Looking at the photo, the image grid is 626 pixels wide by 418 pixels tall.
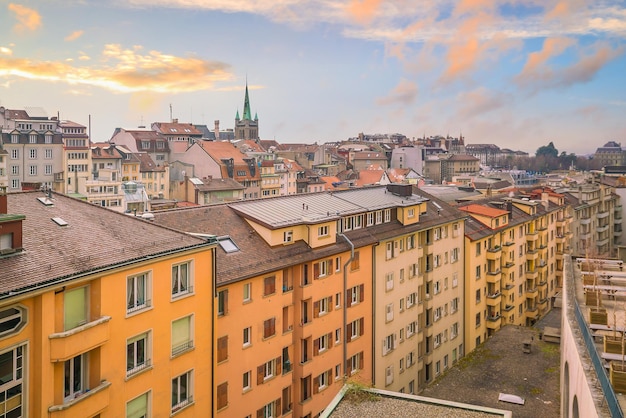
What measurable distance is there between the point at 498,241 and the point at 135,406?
42.7 meters

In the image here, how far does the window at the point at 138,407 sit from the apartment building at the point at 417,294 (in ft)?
63.4

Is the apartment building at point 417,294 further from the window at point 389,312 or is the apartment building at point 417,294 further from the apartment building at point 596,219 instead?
the apartment building at point 596,219

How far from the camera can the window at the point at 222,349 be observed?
25.7m

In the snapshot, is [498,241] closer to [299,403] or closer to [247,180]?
[299,403]

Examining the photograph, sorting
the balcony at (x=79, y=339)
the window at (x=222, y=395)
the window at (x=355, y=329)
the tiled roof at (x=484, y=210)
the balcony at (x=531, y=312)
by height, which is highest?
the tiled roof at (x=484, y=210)

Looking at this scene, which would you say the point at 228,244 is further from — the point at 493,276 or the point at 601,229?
the point at 601,229

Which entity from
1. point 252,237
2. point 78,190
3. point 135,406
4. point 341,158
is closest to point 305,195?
point 252,237

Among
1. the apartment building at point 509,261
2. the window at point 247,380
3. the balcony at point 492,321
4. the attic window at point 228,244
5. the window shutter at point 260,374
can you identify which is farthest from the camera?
the balcony at point 492,321

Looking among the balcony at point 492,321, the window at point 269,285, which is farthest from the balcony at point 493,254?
the window at point 269,285

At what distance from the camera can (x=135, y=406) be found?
20.1 metres

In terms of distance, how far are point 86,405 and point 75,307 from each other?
3.11 metres

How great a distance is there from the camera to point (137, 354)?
2019cm

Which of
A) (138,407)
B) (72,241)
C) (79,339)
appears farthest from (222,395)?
(72,241)

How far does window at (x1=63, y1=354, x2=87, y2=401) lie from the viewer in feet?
57.1
